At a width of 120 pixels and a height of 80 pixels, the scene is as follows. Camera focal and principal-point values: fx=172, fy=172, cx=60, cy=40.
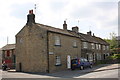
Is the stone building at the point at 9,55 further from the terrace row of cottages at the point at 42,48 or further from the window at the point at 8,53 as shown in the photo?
the terrace row of cottages at the point at 42,48

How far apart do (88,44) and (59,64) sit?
485 inches

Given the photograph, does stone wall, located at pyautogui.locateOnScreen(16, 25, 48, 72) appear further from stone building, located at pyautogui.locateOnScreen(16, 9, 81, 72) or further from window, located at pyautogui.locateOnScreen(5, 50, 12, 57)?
window, located at pyautogui.locateOnScreen(5, 50, 12, 57)

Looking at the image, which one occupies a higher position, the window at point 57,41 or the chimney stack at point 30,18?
the chimney stack at point 30,18

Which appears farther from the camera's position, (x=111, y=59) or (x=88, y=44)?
(x=111, y=59)

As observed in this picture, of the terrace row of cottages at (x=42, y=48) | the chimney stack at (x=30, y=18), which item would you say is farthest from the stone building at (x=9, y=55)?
the chimney stack at (x=30, y=18)

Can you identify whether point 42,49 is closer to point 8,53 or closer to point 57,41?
point 57,41

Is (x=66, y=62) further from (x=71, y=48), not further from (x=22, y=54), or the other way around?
(x=22, y=54)

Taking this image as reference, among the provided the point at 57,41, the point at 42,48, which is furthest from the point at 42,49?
the point at 57,41

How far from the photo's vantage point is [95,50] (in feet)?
125

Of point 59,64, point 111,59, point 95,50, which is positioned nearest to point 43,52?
point 59,64

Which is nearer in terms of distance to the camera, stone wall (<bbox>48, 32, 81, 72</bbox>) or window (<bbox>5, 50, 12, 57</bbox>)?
stone wall (<bbox>48, 32, 81, 72</bbox>)

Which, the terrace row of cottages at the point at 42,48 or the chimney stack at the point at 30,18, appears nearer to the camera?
the terrace row of cottages at the point at 42,48

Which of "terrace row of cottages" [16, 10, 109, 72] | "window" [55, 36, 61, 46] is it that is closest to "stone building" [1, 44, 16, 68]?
"terrace row of cottages" [16, 10, 109, 72]

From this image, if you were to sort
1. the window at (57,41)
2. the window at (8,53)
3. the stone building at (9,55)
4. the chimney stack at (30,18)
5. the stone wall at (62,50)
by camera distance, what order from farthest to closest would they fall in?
the window at (8,53)
the stone building at (9,55)
the chimney stack at (30,18)
the window at (57,41)
the stone wall at (62,50)
